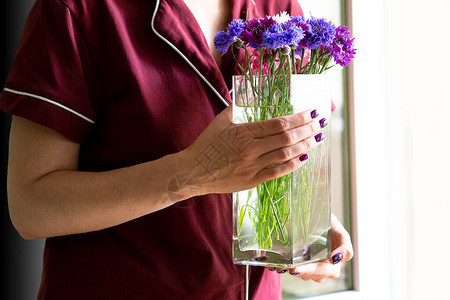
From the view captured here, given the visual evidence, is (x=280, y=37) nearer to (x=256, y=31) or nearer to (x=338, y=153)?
(x=256, y=31)

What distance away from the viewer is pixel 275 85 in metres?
0.75

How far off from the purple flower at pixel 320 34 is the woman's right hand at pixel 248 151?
102mm

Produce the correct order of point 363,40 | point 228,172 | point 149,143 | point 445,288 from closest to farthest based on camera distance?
point 228,172, point 149,143, point 445,288, point 363,40

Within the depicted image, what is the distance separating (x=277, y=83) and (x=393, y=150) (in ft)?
5.07

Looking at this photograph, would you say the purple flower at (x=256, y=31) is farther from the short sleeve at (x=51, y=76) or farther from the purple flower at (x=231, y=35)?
the short sleeve at (x=51, y=76)

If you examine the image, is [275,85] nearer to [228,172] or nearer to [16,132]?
[228,172]

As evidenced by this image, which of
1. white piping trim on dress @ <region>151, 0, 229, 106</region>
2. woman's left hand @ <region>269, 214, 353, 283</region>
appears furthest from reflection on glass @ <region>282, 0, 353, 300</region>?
white piping trim on dress @ <region>151, 0, 229, 106</region>

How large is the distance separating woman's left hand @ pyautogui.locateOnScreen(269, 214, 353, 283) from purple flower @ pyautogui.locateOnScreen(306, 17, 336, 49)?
398 mm

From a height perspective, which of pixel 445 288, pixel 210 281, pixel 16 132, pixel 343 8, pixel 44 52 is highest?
pixel 343 8

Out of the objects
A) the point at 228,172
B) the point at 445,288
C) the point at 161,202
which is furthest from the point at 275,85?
the point at 445,288

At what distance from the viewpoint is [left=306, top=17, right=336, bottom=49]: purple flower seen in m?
0.73

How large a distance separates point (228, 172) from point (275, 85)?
149mm

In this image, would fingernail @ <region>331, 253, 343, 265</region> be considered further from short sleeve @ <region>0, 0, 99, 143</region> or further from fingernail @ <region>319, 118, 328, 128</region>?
short sleeve @ <region>0, 0, 99, 143</region>

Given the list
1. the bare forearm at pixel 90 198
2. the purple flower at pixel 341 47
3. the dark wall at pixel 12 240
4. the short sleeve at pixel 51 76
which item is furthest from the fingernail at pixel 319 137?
the dark wall at pixel 12 240
